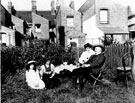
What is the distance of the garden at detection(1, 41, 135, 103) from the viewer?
6.47m

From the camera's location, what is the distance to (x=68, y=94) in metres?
6.96

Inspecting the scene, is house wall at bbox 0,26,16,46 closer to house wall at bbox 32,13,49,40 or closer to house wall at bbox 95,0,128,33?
house wall at bbox 32,13,49,40

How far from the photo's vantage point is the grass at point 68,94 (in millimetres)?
6371

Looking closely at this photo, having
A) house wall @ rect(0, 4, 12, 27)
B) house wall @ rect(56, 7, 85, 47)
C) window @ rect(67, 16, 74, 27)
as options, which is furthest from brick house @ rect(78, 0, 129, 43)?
house wall @ rect(0, 4, 12, 27)

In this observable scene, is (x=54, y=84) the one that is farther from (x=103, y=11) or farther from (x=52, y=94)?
(x=103, y=11)

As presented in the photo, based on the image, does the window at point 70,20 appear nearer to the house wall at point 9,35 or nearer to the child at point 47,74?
the house wall at point 9,35

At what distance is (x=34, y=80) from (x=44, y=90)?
705 mm

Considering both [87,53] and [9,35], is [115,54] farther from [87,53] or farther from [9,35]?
[9,35]

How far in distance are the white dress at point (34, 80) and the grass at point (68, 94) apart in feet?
0.76

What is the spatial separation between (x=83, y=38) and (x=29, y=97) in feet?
77.7

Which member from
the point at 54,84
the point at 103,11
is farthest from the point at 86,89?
the point at 103,11

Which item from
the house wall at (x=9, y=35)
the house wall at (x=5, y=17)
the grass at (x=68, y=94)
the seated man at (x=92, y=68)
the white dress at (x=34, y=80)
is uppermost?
the house wall at (x=5, y=17)

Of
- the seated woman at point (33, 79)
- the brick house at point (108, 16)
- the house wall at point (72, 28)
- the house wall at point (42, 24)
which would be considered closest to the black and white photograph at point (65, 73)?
the seated woman at point (33, 79)

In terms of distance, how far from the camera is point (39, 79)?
318 inches
